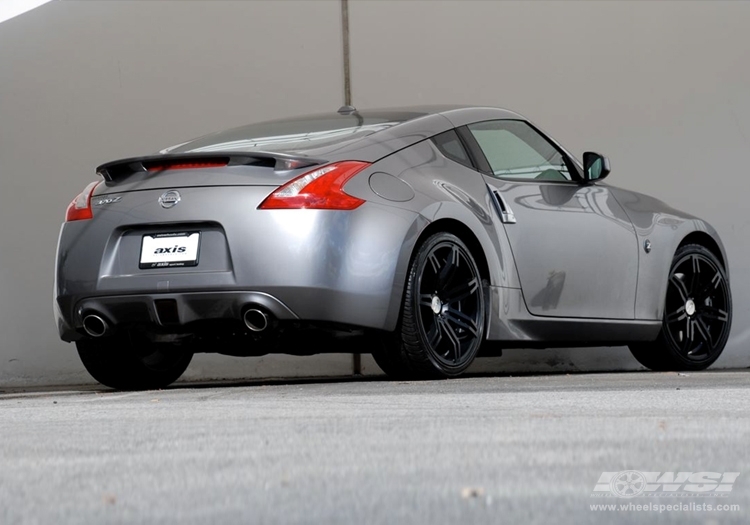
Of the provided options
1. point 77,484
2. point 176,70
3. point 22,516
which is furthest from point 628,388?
point 176,70

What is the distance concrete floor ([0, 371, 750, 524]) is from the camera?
2.02 m

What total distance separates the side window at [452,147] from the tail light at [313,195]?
823 millimetres

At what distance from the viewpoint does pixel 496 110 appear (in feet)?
21.4

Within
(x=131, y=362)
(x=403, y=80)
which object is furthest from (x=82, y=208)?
(x=403, y=80)

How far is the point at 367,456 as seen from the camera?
2.62 metres

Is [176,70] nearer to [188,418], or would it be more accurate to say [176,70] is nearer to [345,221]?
[345,221]

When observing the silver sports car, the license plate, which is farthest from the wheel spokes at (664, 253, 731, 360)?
the license plate

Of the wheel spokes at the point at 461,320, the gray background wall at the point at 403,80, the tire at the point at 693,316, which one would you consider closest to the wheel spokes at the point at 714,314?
the tire at the point at 693,316

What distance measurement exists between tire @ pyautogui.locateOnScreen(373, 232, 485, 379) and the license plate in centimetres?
87

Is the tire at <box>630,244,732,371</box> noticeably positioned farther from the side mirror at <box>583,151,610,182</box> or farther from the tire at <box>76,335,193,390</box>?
the tire at <box>76,335,193,390</box>

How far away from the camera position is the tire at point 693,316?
279 inches
